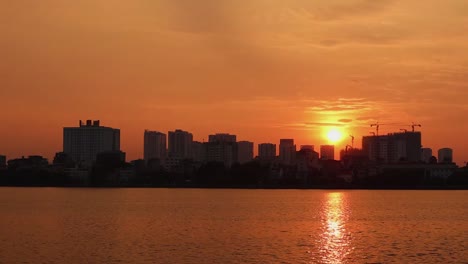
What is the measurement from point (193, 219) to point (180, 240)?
2247cm

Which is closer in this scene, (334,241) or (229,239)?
(334,241)

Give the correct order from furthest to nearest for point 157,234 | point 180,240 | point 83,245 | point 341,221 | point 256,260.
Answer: point 341,221 < point 157,234 < point 180,240 < point 83,245 < point 256,260

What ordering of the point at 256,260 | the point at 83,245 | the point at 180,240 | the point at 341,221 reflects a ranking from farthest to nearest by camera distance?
the point at 341,221, the point at 180,240, the point at 83,245, the point at 256,260

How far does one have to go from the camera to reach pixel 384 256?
44656mm

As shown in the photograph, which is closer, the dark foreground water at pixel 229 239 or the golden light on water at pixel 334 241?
the dark foreground water at pixel 229 239

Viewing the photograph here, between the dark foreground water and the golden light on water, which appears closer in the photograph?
the dark foreground water

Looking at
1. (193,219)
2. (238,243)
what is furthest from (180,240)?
(193,219)

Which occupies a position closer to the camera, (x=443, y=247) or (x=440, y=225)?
(x=443, y=247)

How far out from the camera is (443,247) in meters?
49.8

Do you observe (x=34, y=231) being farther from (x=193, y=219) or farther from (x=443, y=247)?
(x=443, y=247)

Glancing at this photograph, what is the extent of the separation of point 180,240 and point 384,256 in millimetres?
15020

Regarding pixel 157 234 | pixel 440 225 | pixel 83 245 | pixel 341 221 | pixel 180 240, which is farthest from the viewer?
pixel 341 221

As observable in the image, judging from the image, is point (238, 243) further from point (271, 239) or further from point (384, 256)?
point (384, 256)

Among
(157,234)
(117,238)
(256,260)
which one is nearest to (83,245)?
(117,238)
